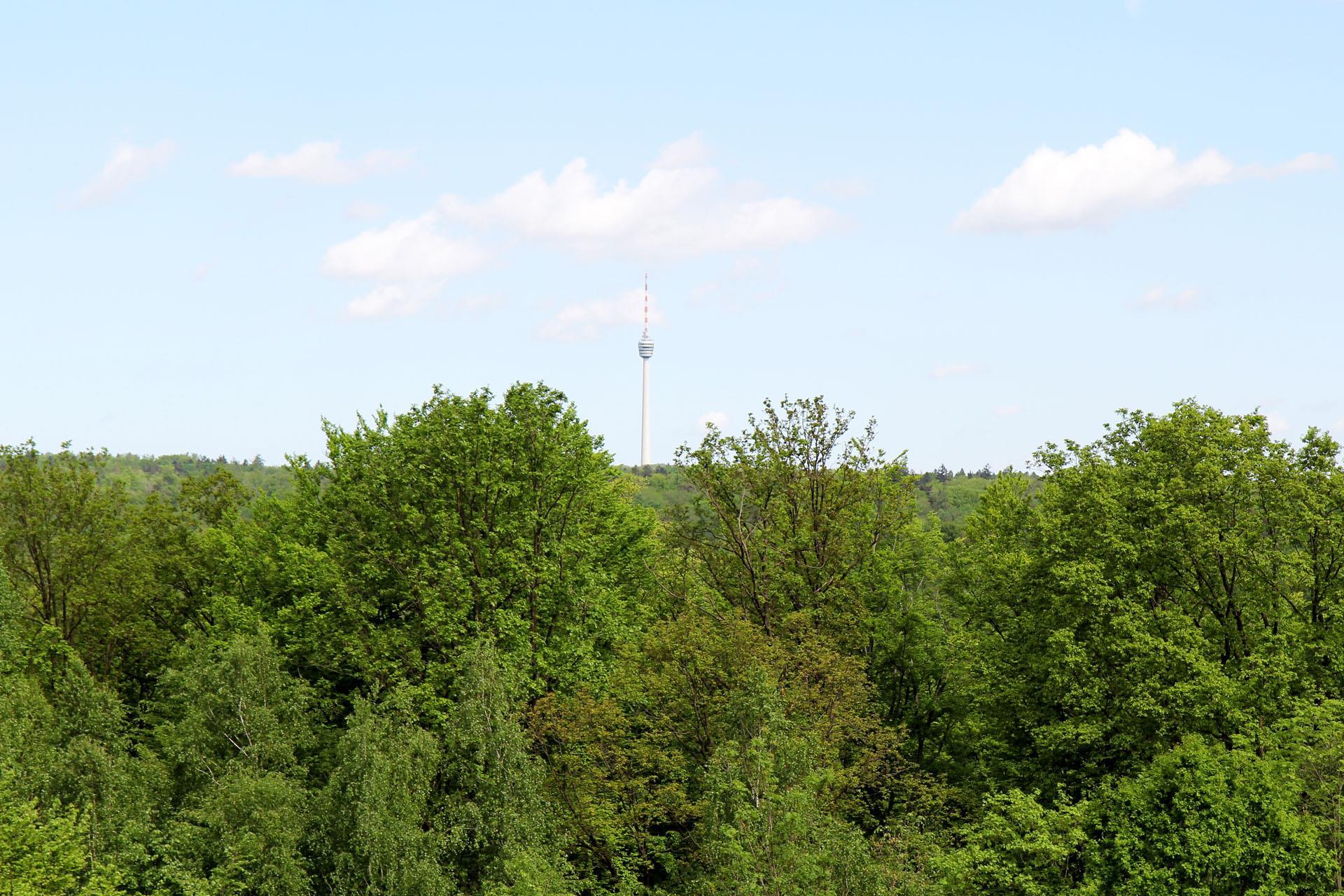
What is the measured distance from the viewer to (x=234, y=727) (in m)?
31.5

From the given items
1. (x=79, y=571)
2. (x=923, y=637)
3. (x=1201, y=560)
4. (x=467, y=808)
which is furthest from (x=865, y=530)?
(x=79, y=571)

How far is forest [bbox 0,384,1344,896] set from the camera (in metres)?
27.1

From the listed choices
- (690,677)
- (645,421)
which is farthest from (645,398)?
(690,677)

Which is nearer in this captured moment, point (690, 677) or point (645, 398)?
point (690, 677)

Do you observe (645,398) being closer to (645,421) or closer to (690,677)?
(645,421)

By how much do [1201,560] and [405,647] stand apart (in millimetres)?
24385

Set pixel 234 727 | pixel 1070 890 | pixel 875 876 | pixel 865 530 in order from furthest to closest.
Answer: pixel 865 530 < pixel 234 727 < pixel 1070 890 < pixel 875 876

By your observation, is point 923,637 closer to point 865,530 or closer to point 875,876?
point 865,530

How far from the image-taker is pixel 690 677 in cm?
3262

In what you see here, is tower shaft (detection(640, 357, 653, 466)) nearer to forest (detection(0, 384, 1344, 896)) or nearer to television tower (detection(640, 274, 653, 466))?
television tower (detection(640, 274, 653, 466))

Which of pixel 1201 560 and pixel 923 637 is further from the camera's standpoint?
pixel 923 637

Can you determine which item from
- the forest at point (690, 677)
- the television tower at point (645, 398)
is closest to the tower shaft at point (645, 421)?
the television tower at point (645, 398)

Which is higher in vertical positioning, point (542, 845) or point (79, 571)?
point (79, 571)

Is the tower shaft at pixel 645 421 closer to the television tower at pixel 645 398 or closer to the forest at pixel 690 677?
the television tower at pixel 645 398
